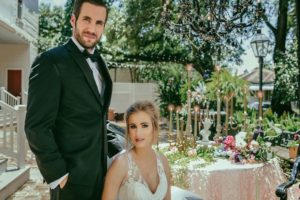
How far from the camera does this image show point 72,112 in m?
1.75

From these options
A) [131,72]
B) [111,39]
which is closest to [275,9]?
[111,39]

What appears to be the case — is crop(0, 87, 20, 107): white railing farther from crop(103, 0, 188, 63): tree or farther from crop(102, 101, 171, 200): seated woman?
crop(102, 101, 171, 200): seated woman

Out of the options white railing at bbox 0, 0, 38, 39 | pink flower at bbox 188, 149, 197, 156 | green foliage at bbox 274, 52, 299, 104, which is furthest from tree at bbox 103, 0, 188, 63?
pink flower at bbox 188, 149, 197, 156

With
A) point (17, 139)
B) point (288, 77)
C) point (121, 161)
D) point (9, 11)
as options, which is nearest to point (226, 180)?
point (121, 161)

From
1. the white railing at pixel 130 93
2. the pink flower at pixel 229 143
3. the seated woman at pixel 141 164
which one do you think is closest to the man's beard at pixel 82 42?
the seated woman at pixel 141 164

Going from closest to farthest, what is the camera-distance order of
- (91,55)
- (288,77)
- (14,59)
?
1. (91,55)
2. (288,77)
3. (14,59)

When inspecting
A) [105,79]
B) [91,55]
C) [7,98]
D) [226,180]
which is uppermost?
[91,55]

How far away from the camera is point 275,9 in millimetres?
14992

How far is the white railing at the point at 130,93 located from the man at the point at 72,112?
18061mm

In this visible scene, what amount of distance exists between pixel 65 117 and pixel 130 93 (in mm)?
18327

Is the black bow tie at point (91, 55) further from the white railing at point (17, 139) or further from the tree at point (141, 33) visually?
the tree at point (141, 33)

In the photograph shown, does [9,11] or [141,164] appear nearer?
[141,164]

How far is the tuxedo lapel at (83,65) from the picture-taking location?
1.79 meters

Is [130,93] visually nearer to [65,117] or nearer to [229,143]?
[229,143]
